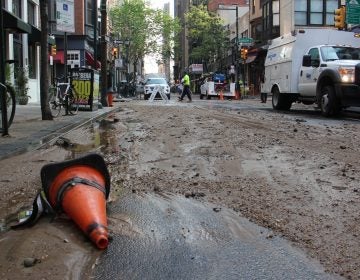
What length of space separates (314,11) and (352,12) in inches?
761

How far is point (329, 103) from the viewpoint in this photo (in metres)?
14.7

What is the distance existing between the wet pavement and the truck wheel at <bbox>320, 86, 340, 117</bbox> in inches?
413

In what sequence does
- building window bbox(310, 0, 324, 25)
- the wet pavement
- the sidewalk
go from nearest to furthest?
the wet pavement → the sidewalk → building window bbox(310, 0, 324, 25)

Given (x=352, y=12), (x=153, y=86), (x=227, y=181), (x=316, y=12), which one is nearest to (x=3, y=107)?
(x=227, y=181)

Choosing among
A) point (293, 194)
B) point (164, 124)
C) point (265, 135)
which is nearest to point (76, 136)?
point (164, 124)

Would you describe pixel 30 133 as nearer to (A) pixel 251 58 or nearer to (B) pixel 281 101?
(B) pixel 281 101

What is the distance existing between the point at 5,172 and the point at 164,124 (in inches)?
229

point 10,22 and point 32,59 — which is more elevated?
point 10,22

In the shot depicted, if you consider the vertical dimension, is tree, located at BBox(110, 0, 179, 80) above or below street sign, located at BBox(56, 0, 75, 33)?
above

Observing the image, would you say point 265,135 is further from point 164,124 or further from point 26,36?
point 26,36

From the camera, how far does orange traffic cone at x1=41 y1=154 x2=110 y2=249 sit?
3828 millimetres

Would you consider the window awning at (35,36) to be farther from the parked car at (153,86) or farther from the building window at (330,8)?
the building window at (330,8)

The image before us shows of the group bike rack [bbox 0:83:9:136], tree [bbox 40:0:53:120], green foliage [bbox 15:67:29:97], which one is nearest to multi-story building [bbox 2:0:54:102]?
green foliage [bbox 15:67:29:97]

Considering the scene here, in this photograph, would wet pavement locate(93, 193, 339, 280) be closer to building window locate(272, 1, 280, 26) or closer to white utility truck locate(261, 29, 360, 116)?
white utility truck locate(261, 29, 360, 116)
